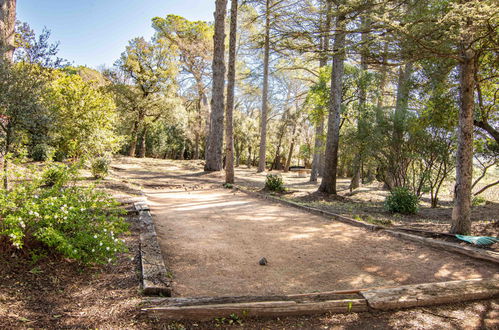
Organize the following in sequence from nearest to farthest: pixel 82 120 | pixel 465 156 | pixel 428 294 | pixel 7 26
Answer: pixel 428 294 < pixel 465 156 < pixel 7 26 < pixel 82 120

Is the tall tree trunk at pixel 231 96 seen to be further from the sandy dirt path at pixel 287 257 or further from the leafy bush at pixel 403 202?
the leafy bush at pixel 403 202

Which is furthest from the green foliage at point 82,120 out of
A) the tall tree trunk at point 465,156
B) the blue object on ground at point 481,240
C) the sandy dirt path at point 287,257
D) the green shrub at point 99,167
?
the blue object on ground at point 481,240

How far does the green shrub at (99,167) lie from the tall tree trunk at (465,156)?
10.2 metres

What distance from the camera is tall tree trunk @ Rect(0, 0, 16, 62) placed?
573 centimetres

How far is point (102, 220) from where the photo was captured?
343 cm

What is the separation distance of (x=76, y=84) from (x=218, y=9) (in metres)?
7.48

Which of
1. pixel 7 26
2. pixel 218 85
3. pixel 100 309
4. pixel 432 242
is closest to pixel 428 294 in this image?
pixel 432 242

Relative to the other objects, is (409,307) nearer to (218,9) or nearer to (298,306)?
(298,306)

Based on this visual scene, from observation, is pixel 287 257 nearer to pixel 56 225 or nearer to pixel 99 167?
pixel 56 225

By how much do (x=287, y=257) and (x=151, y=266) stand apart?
1.93 meters

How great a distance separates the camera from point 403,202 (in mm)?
8695

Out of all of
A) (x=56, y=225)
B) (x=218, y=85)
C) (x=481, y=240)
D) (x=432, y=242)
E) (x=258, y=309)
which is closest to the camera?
(x=258, y=309)

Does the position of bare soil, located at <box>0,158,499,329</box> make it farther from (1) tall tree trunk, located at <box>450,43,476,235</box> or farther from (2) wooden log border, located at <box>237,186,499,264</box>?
(1) tall tree trunk, located at <box>450,43,476,235</box>

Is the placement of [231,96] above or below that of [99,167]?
above
